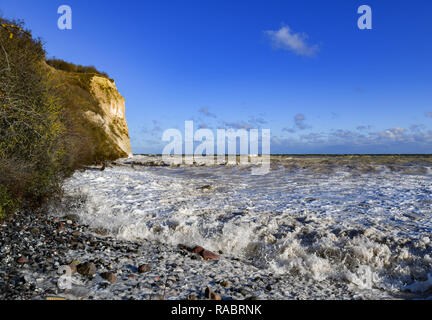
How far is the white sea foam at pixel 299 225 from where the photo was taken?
4.46 meters

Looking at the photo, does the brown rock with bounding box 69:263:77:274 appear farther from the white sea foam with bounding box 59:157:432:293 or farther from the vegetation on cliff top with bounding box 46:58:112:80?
the vegetation on cliff top with bounding box 46:58:112:80

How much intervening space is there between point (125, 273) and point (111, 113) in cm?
3069

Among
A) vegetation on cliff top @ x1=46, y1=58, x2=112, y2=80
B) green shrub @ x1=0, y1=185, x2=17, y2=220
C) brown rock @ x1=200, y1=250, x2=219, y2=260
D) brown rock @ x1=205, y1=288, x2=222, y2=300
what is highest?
vegetation on cliff top @ x1=46, y1=58, x2=112, y2=80

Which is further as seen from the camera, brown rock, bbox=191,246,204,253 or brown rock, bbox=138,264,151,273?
brown rock, bbox=191,246,204,253

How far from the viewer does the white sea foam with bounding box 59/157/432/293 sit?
14.6ft

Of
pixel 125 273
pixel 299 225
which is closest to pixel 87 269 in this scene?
pixel 125 273

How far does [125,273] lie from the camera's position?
149 inches

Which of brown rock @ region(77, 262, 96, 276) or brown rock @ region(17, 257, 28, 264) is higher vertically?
brown rock @ region(17, 257, 28, 264)

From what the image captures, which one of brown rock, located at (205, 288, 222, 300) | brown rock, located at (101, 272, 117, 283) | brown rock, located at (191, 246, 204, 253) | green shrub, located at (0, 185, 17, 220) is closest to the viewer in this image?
brown rock, located at (205, 288, 222, 300)

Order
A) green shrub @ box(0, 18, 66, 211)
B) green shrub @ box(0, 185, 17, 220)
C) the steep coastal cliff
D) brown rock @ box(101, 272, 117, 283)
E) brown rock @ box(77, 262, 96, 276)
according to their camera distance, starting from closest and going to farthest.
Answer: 1. brown rock @ box(101, 272, 117, 283)
2. brown rock @ box(77, 262, 96, 276)
3. green shrub @ box(0, 185, 17, 220)
4. green shrub @ box(0, 18, 66, 211)
5. the steep coastal cliff

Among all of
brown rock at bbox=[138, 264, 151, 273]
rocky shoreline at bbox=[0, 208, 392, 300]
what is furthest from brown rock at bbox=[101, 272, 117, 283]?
brown rock at bbox=[138, 264, 151, 273]

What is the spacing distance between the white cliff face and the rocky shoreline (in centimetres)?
2390
